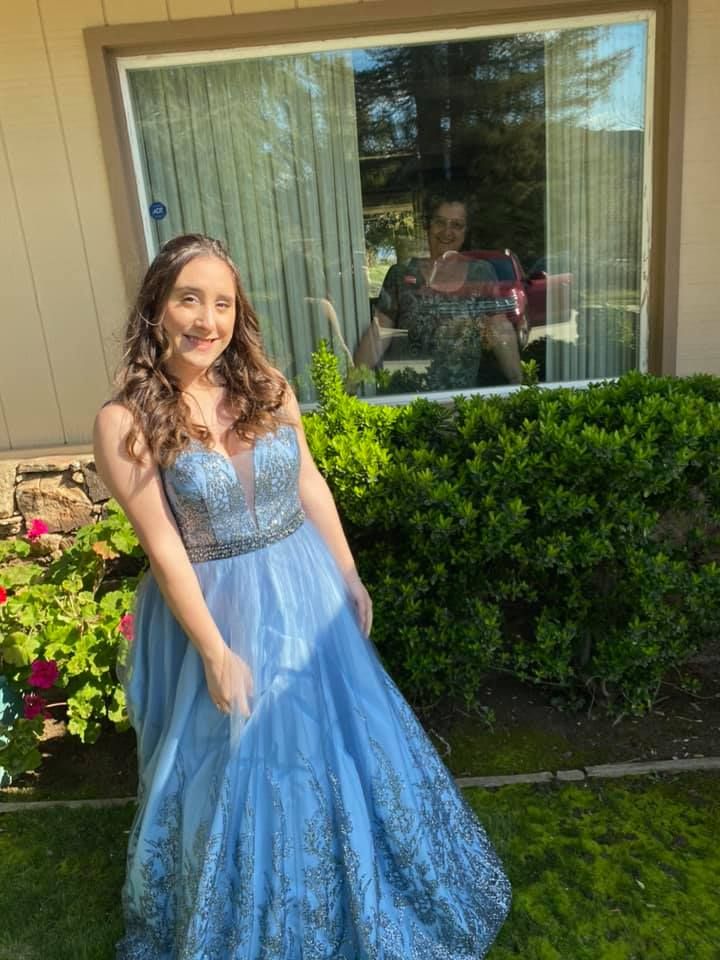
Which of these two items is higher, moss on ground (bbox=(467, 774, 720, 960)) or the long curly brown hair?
the long curly brown hair

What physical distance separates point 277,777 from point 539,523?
1.30 m

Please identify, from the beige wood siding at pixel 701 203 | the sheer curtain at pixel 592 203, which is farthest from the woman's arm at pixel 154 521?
the beige wood siding at pixel 701 203

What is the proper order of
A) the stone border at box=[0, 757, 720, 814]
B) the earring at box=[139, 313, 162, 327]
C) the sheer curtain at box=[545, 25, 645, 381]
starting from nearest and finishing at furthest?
1. the earring at box=[139, 313, 162, 327]
2. the stone border at box=[0, 757, 720, 814]
3. the sheer curtain at box=[545, 25, 645, 381]

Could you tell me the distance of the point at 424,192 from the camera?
11.0 feet

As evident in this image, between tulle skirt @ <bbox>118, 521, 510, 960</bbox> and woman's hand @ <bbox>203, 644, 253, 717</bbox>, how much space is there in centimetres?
3

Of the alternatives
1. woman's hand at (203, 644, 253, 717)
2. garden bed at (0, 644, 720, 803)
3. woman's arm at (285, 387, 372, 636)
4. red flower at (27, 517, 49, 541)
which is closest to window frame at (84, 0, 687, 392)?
red flower at (27, 517, 49, 541)

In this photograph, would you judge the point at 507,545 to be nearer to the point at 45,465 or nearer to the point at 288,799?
the point at 288,799

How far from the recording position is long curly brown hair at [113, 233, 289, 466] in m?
1.61

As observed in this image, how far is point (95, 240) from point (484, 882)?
2.87m

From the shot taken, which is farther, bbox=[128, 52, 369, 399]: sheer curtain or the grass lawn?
bbox=[128, 52, 369, 399]: sheer curtain

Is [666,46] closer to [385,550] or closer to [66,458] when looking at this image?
[385,550]

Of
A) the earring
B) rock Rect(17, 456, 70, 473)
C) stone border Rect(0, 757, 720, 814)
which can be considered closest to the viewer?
the earring

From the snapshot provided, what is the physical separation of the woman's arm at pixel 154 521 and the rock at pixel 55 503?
1.94m

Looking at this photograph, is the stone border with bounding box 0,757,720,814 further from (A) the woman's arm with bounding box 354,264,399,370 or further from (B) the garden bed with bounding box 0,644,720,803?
(A) the woman's arm with bounding box 354,264,399,370
